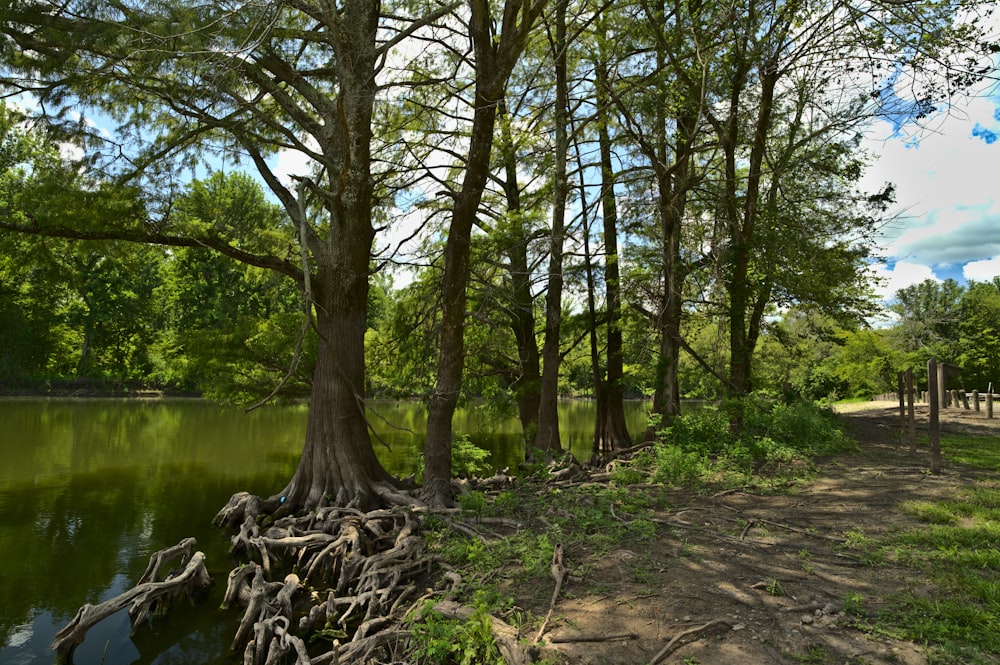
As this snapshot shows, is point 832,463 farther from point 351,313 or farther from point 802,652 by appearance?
point 351,313

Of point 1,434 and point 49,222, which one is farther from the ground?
point 49,222

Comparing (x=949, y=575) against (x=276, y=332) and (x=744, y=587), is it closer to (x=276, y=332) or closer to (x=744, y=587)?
(x=744, y=587)

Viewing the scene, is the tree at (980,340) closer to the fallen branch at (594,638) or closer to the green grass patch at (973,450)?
the green grass patch at (973,450)

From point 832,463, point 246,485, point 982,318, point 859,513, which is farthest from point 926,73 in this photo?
point 982,318

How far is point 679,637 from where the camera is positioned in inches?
150

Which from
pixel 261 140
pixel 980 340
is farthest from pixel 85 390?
pixel 980 340

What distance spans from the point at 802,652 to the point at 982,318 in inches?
2144

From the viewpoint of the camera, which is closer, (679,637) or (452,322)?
(679,637)

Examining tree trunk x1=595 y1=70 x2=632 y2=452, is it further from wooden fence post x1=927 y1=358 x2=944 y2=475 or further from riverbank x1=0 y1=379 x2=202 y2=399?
riverbank x1=0 y1=379 x2=202 y2=399

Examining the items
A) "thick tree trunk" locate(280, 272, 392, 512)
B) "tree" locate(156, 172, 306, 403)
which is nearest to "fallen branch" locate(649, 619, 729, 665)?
"thick tree trunk" locate(280, 272, 392, 512)

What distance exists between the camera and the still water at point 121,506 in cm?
592

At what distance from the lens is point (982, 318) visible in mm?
44625

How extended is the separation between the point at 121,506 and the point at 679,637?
1139cm

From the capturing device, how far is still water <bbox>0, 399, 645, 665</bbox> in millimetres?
5922
